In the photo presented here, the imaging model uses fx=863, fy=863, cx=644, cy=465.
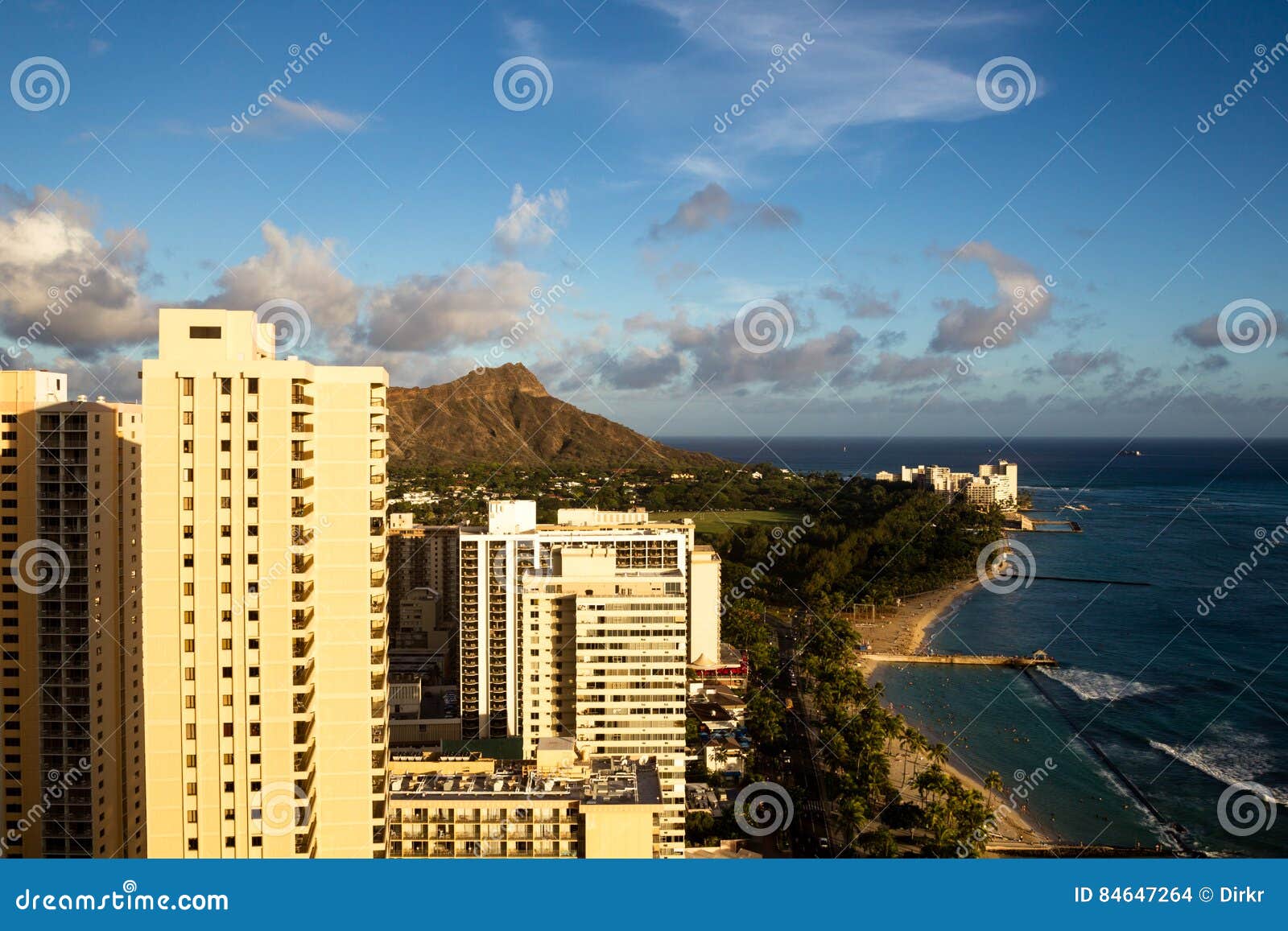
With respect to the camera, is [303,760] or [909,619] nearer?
[303,760]

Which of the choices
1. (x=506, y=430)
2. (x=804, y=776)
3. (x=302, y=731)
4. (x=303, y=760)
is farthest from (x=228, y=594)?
(x=506, y=430)

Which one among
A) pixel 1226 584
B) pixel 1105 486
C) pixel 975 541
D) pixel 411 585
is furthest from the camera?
pixel 1105 486

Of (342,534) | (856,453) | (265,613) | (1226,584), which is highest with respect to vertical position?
(856,453)

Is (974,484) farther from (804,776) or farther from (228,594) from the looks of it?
(228,594)

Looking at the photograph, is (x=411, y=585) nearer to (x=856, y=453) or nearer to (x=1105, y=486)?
(x=1105, y=486)

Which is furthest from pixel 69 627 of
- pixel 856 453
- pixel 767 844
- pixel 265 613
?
pixel 856 453

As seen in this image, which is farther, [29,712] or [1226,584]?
[1226,584]

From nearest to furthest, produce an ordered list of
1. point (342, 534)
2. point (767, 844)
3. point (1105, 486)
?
point (342, 534) → point (767, 844) → point (1105, 486)
